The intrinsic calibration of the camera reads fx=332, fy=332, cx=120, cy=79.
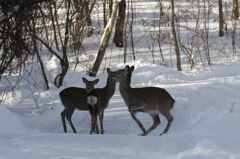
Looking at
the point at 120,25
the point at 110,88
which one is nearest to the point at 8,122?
the point at 110,88

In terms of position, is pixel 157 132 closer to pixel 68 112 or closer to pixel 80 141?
pixel 68 112

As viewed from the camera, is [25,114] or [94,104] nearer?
[94,104]

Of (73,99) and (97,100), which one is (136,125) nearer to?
(97,100)

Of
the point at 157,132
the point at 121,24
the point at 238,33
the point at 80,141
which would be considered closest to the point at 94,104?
the point at 157,132

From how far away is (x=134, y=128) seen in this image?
9.45 metres

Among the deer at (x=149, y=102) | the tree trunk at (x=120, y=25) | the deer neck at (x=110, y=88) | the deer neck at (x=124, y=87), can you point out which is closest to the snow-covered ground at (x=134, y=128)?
the deer at (x=149, y=102)

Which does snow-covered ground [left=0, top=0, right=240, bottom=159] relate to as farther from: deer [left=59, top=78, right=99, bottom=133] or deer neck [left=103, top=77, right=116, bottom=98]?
deer neck [left=103, top=77, right=116, bottom=98]

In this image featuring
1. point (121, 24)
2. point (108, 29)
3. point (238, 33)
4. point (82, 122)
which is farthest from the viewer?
point (238, 33)

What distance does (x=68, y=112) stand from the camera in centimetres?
945

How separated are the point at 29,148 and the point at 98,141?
137cm

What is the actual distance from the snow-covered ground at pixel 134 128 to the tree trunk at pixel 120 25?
27.7 ft

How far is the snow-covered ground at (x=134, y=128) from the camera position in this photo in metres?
5.23

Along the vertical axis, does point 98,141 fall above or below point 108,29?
below

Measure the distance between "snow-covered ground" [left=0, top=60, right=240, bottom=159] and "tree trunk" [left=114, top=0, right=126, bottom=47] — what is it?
8.45 meters
